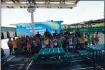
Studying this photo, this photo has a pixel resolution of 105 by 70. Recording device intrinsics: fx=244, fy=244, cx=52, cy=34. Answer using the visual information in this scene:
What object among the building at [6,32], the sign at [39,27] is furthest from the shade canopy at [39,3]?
the building at [6,32]

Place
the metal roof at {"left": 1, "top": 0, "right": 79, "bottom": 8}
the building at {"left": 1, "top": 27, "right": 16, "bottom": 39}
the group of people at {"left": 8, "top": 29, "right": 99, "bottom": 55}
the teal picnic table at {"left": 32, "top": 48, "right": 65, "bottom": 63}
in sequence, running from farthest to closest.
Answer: the building at {"left": 1, "top": 27, "right": 16, "bottom": 39}, the metal roof at {"left": 1, "top": 0, "right": 79, "bottom": 8}, the group of people at {"left": 8, "top": 29, "right": 99, "bottom": 55}, the teal picnic table at {"left": 32, "top": 48, "right": 65, "bottom": 63}

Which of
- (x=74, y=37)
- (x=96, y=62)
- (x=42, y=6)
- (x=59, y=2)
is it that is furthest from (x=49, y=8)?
(x=96, y=62)

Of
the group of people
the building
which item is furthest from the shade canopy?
the building

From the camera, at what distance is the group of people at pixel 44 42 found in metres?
15.8

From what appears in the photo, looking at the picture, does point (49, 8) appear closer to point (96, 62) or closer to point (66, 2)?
point (66, 2)

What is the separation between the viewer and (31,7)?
17875 mm

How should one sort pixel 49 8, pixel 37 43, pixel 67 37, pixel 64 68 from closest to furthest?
1. pixel 64 68
2. pixel 37 43
3. pixel 67 37
4. pixel 49 8

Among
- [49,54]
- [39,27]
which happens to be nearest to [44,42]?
[49,54]

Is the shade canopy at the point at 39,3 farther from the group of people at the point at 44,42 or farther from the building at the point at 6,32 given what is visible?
the building at the point at 6,32

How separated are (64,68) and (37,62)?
1.32 m

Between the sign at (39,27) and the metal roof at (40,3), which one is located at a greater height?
the metal roof at (40,3)

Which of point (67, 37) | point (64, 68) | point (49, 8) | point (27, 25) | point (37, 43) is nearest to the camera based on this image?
point (64, 68)

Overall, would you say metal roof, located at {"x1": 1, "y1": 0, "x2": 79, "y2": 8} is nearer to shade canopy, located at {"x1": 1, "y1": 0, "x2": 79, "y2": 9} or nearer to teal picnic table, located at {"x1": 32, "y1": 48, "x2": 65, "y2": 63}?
shade canopy, located at {"x1": 1, "y1": 0, "x2": 79, "y2": 9}

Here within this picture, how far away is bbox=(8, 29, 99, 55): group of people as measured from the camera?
1578 centimetres
